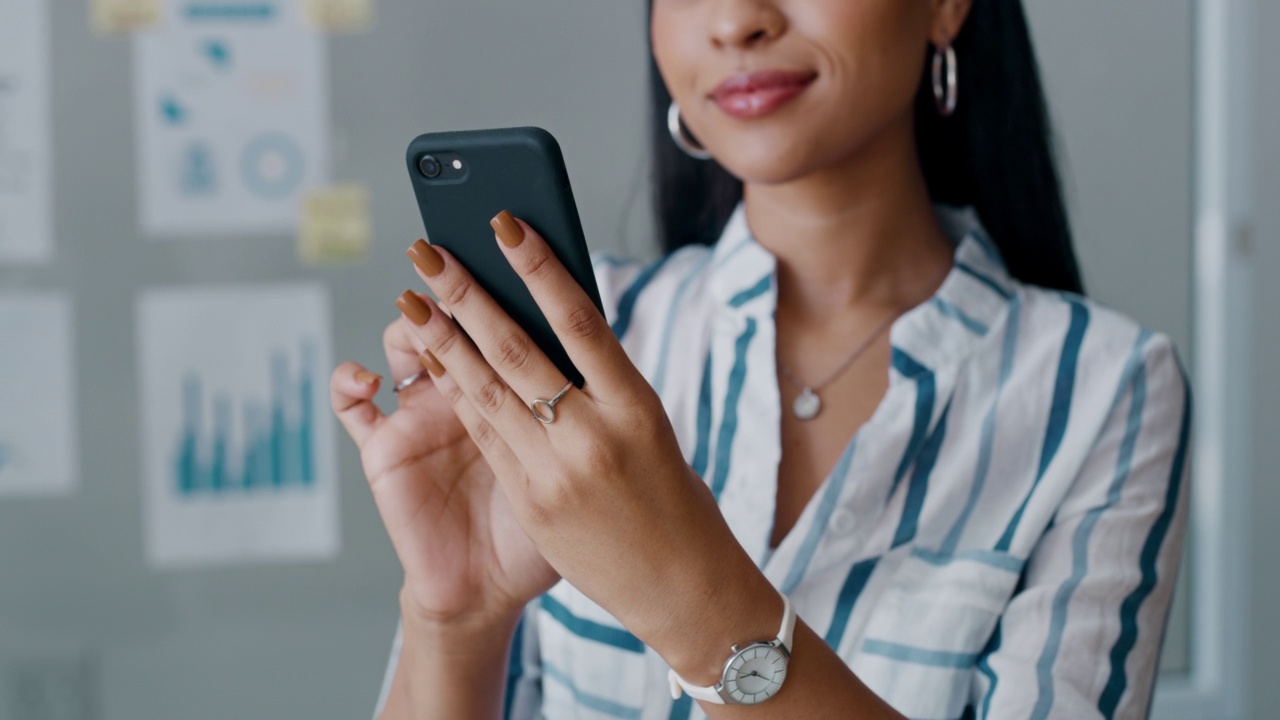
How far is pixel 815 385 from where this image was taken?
938mm

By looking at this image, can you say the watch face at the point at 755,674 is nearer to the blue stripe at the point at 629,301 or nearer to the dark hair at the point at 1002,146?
the blue stripe at the point at 629,301

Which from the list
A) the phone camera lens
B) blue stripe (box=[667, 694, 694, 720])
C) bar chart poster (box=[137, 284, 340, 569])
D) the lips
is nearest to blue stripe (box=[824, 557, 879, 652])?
blue stripe (box=[667, 694, 694, 720])

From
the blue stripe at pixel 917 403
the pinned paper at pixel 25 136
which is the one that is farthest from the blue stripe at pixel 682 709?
the pinned paper at pixel 25 136

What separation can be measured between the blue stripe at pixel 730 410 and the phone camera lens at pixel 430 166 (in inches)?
15.7

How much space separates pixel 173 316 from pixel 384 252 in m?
0.29

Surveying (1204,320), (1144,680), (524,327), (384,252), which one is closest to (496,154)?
(524,327)

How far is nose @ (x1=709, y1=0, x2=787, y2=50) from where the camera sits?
0.81 m

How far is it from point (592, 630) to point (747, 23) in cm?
47

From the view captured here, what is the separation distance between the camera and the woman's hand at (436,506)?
74 centimetres

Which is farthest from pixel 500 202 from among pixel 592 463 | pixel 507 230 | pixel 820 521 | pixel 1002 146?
pixel 1002 146

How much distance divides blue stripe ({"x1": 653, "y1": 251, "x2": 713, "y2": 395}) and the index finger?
1.28 feet

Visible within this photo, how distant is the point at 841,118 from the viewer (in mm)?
829

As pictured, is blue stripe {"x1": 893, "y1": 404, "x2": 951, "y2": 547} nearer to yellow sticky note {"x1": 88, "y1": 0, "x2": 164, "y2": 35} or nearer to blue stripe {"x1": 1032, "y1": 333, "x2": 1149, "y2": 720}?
blue stripe {"x1": 1032, "y1": 333, "x2": 1149, "y2": 720}

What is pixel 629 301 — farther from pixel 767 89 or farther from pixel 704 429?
pixel 767 89
